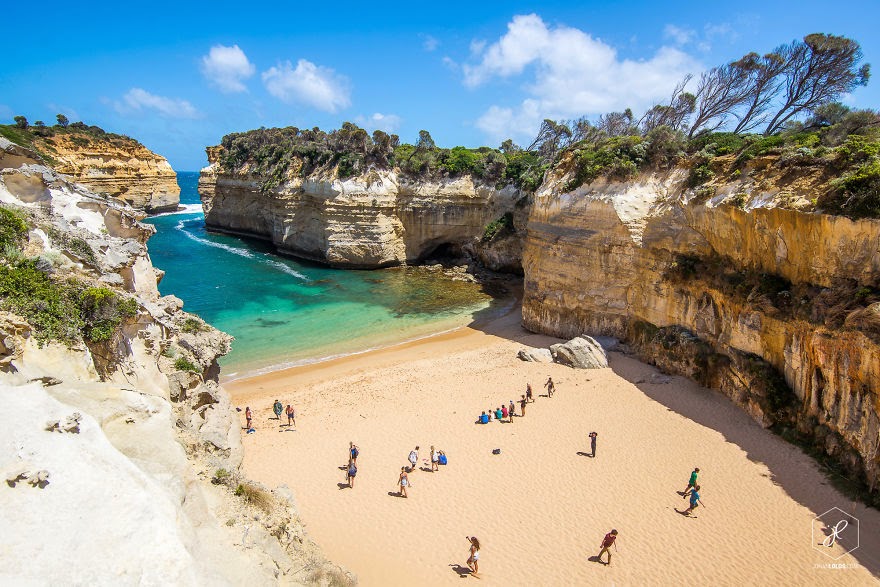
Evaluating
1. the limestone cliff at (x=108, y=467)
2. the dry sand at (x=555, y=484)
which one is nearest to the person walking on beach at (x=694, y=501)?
the dry sand at (x=555, y=484)

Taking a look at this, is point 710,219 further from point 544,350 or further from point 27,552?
point 27,552

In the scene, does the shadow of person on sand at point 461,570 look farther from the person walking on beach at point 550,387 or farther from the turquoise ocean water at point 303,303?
the turquoise ocean water at point 303,303

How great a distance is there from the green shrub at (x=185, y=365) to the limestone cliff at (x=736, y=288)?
16.6 m

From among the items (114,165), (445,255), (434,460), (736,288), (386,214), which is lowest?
(434,460)

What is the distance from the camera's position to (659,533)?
1120 cm

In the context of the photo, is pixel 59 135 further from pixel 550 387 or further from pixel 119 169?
pixel 550 387

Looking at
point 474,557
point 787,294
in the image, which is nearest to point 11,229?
point 474,557

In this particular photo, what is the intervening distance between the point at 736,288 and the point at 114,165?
73.7m

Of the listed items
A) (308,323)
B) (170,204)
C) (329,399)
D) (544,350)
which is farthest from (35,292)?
(170,204)

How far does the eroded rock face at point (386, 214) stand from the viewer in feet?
132

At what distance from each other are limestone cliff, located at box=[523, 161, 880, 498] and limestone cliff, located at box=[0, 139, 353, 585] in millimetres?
13631

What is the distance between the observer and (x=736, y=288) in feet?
54.4

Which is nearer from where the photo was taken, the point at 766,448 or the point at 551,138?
the point at 766,448

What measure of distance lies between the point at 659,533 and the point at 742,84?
27.9 m
